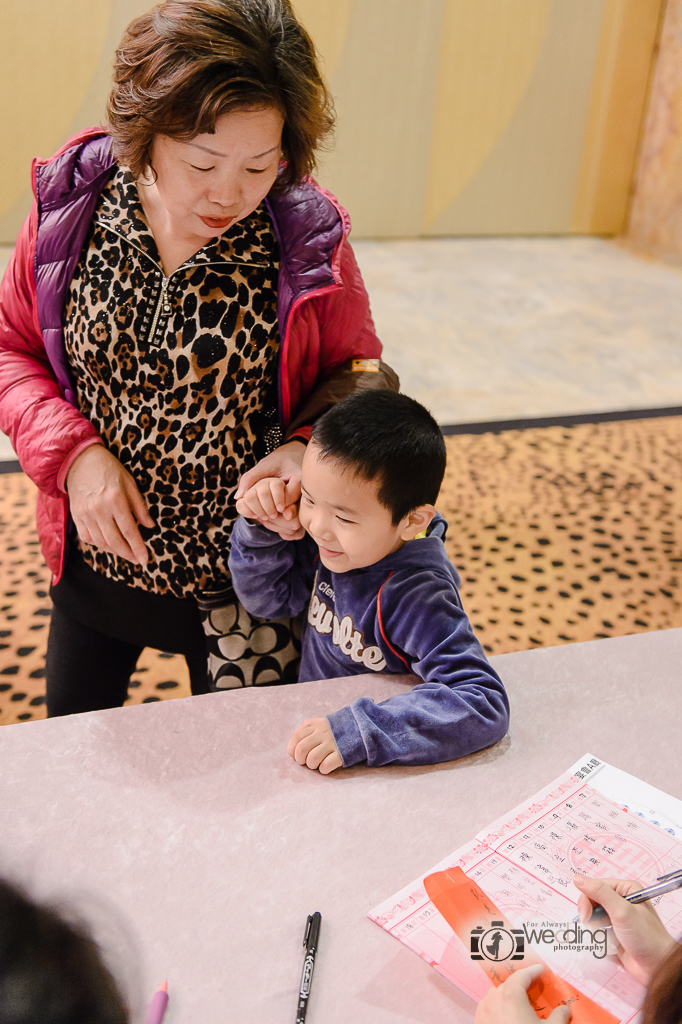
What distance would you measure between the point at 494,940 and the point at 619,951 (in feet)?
0.40

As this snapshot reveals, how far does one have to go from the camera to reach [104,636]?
1516mm

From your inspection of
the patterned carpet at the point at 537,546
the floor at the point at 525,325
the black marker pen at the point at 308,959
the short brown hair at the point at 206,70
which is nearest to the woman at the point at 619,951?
the black marker pen at the point at 308,959

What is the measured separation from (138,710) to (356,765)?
0.98 feet

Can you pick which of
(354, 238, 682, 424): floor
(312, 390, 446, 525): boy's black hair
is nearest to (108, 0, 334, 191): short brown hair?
(312, 390, 446, 525): boy's black hair

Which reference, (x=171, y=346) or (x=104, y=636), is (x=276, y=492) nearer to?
(x=171, y=346)

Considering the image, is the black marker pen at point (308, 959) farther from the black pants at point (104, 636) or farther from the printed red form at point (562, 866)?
the black pants at point (104, 636)

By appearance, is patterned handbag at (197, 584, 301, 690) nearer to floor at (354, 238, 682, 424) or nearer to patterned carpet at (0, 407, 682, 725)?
patterned carpet at (0, 407, 682, 725)

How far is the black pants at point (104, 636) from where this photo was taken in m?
1.44

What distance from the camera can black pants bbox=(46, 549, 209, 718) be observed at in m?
1.44

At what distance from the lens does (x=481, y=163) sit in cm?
677

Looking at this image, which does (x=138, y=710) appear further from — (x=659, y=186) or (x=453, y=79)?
(x=659, y=186)

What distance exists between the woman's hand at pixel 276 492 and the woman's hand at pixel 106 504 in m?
0.16

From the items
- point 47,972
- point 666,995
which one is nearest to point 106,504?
point 47,972

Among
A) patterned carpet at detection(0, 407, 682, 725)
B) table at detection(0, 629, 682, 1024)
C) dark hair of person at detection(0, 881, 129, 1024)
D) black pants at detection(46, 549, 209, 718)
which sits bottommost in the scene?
patterned carpet at detection(0, 407, 682, 725)
